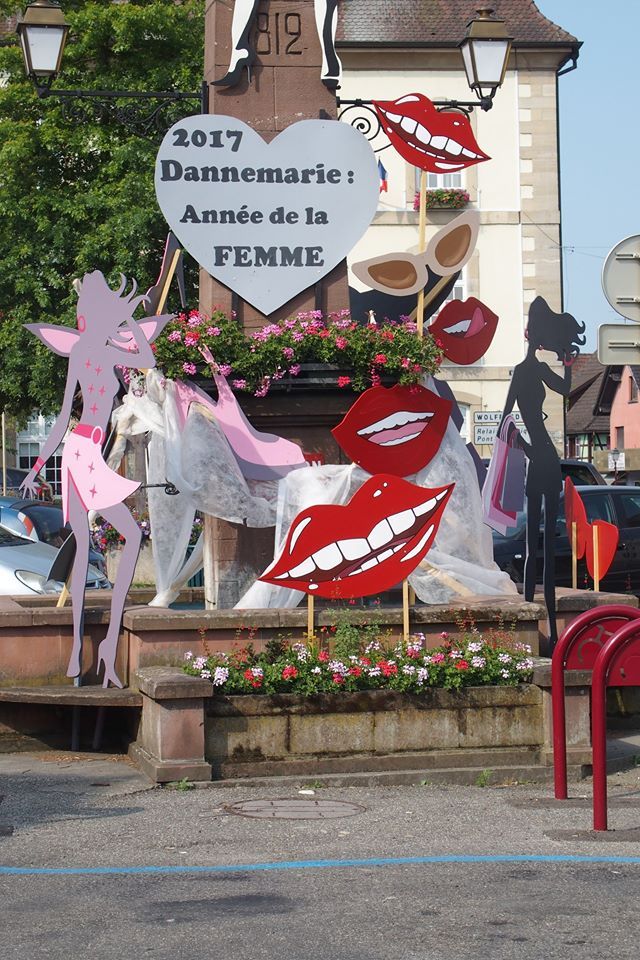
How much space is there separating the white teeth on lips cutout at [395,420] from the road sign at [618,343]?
4.17 feet

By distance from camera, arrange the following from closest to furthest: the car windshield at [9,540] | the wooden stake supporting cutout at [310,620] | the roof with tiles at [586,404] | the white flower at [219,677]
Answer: the white flower at [219,677], the wooden stake supporting cutout at [310,620], the car windshield at [9,540], the roof with tiles at [586,404]

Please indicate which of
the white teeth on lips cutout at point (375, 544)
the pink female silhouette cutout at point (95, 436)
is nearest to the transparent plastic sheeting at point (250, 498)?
the pink female silhouette cutout at point (95, 436)

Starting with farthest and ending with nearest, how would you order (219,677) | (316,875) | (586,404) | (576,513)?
(586,404), (576,513), (219,677), (316,875)

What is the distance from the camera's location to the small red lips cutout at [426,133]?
35.2 ft

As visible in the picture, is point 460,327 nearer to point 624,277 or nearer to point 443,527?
point 443,527

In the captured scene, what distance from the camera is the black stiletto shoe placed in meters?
11.2

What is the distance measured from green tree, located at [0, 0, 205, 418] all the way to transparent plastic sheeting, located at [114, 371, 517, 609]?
1733 centimetres

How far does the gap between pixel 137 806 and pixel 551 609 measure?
10.8 ft

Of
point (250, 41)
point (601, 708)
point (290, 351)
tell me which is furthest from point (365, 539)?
point (250, 41)

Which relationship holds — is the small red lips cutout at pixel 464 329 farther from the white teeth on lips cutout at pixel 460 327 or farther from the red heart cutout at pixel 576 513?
the red heart cutout at pixel 576 513

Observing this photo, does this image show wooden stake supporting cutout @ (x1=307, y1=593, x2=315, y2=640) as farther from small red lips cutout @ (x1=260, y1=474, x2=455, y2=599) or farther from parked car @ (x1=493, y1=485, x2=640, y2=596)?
parked car @ (x1=493, y1=485, x2=640, y2=596)

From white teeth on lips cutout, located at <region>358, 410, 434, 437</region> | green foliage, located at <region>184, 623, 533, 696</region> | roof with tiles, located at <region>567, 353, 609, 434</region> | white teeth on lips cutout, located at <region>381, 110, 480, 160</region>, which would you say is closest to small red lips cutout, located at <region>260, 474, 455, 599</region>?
green foliage, located at <region>184, 623, 533, 696</region>

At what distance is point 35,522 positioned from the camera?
1970 centimetres

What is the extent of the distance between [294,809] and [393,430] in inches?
113
